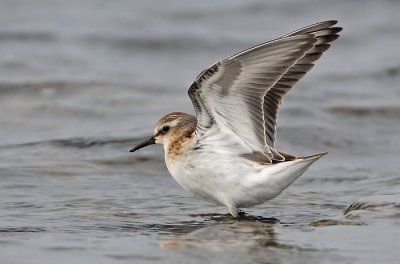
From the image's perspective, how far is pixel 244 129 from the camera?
7516 millimetres

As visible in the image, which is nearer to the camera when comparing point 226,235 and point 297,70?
point 226,235

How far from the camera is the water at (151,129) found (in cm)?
658

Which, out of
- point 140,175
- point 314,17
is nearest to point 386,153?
point 140,175

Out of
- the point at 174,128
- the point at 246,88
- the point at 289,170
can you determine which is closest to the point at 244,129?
the point at 246,88

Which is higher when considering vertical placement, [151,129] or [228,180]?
[228,180]

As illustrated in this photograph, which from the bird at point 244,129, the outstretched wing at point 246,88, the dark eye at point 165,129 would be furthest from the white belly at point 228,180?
the dark eye at point 165,129

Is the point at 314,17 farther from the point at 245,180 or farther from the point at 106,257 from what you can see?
the point at 106,257

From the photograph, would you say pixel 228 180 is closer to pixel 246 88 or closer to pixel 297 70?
pixel 246 88

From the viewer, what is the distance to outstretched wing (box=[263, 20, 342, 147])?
6.93 meters

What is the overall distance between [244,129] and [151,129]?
396cm

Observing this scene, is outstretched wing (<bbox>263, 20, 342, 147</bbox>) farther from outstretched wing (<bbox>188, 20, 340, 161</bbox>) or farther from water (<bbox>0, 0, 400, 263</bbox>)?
water (<bbox>0, 0, 400, 263</bbox>)

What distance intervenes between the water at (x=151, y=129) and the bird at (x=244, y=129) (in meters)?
0.31

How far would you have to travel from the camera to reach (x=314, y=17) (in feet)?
60.6

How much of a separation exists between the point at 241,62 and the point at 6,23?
11610 millimetres
